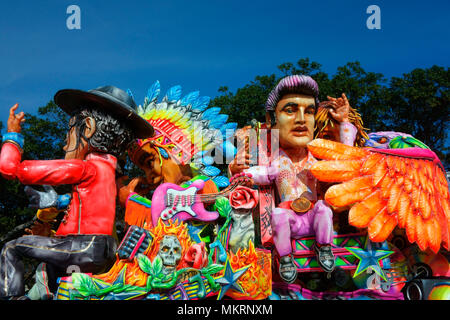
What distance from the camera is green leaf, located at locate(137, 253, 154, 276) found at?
3645 millimetres

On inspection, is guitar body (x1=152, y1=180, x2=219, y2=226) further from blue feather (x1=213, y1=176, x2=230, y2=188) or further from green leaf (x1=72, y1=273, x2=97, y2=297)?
green leaf (x1=72, y1=273, x2=97, y2=297)

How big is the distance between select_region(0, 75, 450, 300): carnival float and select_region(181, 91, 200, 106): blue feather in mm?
781

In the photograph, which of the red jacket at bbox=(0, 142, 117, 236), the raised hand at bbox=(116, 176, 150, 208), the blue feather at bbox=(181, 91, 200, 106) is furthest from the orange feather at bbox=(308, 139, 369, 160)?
the raised hand at bbox=(116, 176, 150, 208)

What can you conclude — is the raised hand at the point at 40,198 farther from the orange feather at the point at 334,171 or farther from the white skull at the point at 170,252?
the orange feather at the point at 334,171

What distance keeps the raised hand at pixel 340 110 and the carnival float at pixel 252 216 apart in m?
0.02

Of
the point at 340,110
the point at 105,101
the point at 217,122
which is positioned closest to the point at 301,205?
the point at 340,110

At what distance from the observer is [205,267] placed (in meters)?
3.81

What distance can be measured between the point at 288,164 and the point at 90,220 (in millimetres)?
2102

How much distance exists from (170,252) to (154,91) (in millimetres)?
2435

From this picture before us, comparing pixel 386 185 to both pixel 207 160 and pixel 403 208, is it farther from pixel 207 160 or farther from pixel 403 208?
pixel 207 160

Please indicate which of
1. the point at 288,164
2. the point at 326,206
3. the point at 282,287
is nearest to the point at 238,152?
the point at 288,164

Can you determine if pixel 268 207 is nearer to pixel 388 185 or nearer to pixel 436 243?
pixel 388 185

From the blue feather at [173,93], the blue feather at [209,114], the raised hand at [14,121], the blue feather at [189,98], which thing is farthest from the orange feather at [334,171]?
the raised hand at [14,121]

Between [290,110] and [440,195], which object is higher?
[290,110]
